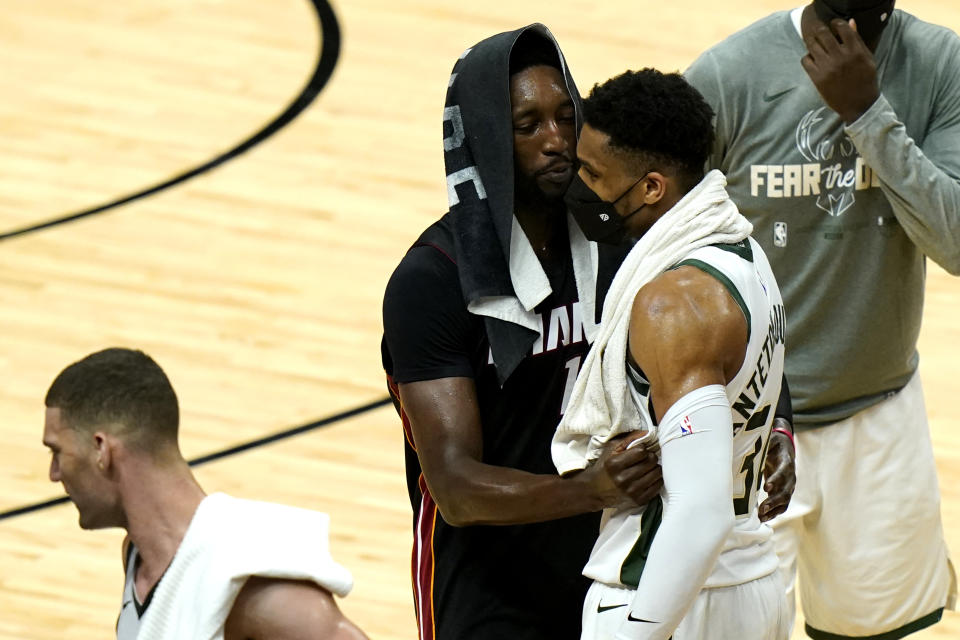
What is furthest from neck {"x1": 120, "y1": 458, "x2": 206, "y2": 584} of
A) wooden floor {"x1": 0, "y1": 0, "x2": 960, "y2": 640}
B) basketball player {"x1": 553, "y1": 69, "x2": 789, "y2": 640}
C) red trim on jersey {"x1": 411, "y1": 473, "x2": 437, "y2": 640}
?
wooden floor {"x1": 0, "y1": 0, "x2": 960, "y2": 640}

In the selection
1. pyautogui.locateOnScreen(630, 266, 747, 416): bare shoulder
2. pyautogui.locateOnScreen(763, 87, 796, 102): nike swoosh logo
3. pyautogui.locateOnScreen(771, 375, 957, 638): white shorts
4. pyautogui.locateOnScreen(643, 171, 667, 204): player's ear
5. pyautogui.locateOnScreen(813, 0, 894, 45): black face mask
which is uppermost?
pyautogui.locateOnScreen(813, 0, 894, 45): black face mask

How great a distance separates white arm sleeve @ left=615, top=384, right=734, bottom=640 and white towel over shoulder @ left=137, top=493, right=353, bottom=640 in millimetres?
591

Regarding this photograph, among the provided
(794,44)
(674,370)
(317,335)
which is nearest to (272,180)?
(317,335)

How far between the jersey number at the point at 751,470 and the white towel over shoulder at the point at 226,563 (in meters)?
0.75

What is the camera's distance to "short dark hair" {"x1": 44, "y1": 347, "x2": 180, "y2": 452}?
3438 millimetres

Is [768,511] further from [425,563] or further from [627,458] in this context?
[425,563]

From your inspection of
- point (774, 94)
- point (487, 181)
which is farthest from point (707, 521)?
point (774, 94)

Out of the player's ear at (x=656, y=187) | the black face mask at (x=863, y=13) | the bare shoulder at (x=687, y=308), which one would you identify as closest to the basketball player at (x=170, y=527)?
the bare shoulder at (x=687, y=308)

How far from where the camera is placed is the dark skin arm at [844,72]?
13.7ft

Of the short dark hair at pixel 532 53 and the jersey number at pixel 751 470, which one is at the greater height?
the short dark hair at pixel 532 53

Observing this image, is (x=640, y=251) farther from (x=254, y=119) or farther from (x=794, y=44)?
(x=254, y=119)

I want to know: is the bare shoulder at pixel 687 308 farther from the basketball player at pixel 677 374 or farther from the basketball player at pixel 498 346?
the basketball player at pixel 498 346

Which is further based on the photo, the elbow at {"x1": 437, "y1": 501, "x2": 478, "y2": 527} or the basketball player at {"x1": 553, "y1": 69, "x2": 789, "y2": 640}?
the elbow at {"x1": 437, "y1": 501, "x2": 478, "y2": 527}

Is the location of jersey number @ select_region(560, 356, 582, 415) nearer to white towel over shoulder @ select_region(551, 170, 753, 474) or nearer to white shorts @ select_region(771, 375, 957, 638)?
white towel over shoulder @ select_region(551, 170, 753, 474)
